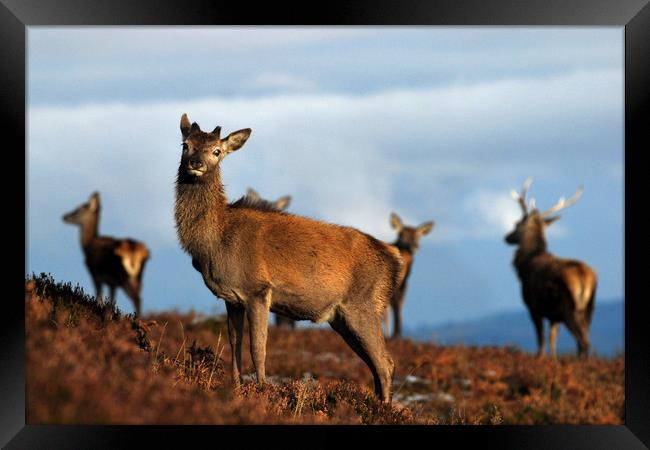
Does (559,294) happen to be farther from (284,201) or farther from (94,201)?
(94,201)

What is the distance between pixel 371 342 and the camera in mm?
9812

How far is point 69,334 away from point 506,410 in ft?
27.3

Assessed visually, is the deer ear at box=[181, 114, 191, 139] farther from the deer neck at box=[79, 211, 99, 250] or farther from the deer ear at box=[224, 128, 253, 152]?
the deer neck at box=[79, 211, 99, 250]

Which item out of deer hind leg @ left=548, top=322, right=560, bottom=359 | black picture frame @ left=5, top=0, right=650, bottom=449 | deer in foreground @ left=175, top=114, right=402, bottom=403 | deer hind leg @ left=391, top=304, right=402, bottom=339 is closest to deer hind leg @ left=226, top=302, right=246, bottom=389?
deer in foreground @ left=175, top=114, right=402, bottom=403

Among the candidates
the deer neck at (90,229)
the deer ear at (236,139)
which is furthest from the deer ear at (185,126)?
the deer neck at (90,229)

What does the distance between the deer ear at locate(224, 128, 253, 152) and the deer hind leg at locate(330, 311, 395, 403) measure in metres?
2.02

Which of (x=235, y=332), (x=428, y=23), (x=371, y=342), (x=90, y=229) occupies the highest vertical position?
(x=428, y=23)

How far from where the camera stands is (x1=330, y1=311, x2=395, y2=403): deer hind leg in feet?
32.2

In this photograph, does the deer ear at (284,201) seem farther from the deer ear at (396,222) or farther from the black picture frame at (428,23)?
the black picture frame at (428,23)

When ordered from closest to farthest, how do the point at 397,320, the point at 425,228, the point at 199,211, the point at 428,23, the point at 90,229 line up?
1. the point at 428,23
2. the point at 199,211
3. the point at 397,320
4. the point at 425,228
5. the point at 90,229

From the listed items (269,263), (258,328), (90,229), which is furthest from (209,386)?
(90,229)

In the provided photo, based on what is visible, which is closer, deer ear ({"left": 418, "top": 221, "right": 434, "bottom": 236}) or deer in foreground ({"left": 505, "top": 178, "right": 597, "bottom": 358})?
deer in foreground ({"left": 505, "top": 178, "right": 597, "bottom": 358})

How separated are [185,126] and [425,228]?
49.6ft

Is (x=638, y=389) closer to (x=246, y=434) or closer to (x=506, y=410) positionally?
(x=246, y=434)
